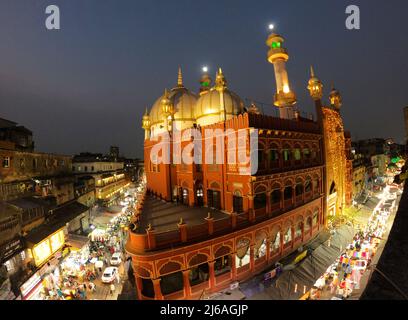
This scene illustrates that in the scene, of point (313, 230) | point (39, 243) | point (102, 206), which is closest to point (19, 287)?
point (39, 243)

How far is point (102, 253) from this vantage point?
70.9 feet

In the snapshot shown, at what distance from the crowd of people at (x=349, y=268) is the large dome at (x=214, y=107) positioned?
47.6 ft

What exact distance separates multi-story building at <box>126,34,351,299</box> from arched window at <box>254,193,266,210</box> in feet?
0.25

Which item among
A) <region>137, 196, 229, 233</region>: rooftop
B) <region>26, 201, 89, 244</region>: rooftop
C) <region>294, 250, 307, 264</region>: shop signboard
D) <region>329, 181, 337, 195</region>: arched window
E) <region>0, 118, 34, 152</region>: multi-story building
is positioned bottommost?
<region>294, 250, 307, 264</region>: shop signboard

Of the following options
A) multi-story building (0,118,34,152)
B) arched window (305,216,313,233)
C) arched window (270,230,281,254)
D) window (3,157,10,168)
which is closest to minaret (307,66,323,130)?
arched window (305,216,313,233)

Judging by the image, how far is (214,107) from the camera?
1930cm

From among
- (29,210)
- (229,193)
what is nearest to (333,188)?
(229,193)

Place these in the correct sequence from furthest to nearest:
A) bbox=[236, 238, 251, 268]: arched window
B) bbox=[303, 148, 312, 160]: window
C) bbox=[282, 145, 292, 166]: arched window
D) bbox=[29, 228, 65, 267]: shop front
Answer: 1. bbox=[303, 148, 312, 160]: window
2. bbox=[282, 145, 292, 166]: arched window
3. bbox=[29, 228, 65, 267]: shop front
4. bbox=[236, 238, 251, 268]: arched window

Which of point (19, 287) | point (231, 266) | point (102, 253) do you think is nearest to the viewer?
point (19, 287)

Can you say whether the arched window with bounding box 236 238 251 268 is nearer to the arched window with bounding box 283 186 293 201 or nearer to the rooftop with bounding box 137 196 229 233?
the rooftop with bounding box 137 196 229 233

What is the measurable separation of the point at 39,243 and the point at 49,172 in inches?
634

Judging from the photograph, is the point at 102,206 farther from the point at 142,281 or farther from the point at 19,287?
the point at 142,281

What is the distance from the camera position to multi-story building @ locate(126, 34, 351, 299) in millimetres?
11359
